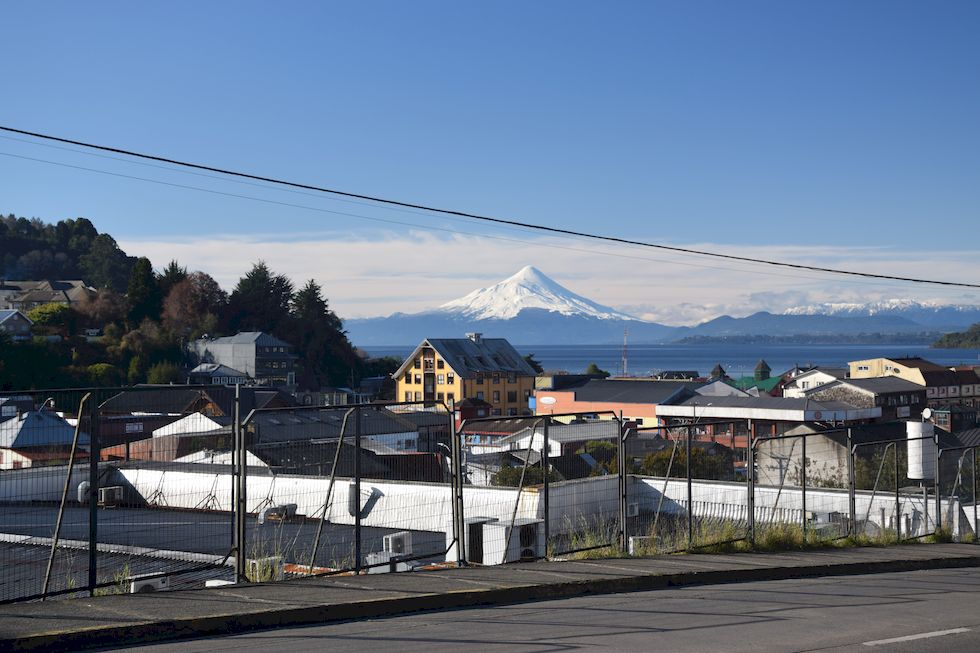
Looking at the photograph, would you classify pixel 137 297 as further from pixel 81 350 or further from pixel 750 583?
pixel 750 583

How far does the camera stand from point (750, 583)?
12.9 meters

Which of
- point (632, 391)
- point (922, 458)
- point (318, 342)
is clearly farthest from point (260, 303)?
point (922, 458)

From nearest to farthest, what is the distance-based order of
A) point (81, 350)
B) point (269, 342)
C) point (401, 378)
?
point (81, 350) < point (401, 378) < point (269, 342)

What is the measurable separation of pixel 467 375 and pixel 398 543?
90.2 meters

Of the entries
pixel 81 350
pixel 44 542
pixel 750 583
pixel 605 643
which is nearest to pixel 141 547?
pixel 44 542

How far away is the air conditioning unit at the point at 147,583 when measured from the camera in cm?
1010

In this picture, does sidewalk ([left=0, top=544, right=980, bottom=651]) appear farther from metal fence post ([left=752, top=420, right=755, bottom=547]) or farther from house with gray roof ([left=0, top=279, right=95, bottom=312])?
house with gray roof ([left=0, top=279, right=95, bottom=312])

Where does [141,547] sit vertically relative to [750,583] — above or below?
above

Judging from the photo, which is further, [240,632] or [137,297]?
[137,297]

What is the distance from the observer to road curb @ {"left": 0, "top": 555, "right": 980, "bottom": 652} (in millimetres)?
8078

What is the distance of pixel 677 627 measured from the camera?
9367mm

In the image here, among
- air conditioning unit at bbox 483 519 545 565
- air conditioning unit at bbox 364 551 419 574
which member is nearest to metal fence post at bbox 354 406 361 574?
air conditioning unit at bbox 364 551 419 574

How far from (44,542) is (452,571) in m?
5.11

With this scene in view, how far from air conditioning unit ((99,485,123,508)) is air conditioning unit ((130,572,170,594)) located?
0.87 m
